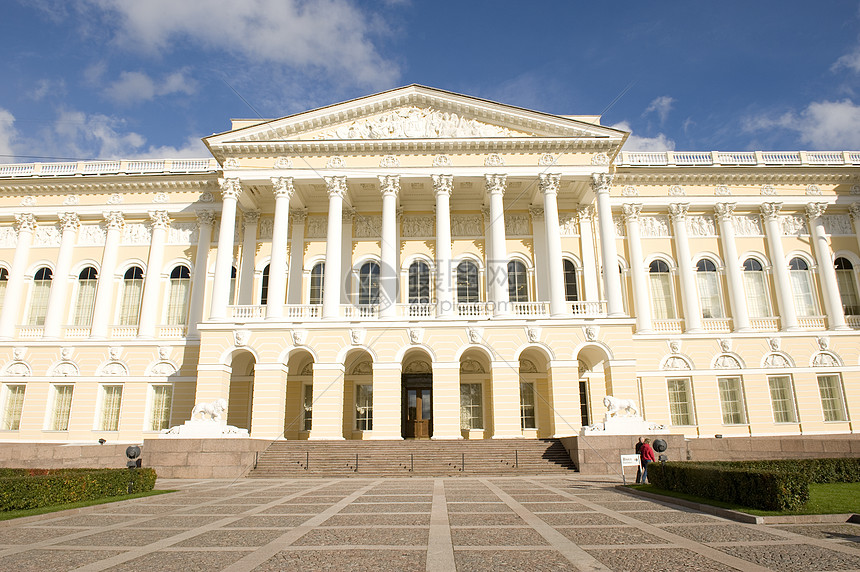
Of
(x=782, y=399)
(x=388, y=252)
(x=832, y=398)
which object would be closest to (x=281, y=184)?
(x=388, y=252)

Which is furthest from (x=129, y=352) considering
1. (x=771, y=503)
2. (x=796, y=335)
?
(x=796, y=335)

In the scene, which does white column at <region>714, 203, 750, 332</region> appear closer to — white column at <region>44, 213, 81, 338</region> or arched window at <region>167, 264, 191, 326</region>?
arched window at <region>167, 264, 191, 326</region>

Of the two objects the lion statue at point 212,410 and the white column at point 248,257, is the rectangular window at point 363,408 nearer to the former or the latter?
the white column at point 248,257

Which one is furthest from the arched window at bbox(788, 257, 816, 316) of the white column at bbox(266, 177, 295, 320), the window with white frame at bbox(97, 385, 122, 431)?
the window with white frame at bbox(97, 385, 122, 431)

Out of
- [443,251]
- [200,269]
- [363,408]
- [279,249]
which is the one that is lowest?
[363,408]

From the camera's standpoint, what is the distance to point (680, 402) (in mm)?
31891

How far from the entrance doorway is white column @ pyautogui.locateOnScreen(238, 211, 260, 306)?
9.90 meters

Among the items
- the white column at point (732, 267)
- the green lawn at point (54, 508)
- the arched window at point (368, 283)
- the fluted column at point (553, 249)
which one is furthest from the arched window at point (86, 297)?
the white column at point (732, 267)

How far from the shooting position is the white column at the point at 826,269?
1291 inches

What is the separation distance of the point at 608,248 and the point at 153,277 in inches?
996

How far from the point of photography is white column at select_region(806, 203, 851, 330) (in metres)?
32.8

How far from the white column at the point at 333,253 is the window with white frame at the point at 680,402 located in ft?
61.1

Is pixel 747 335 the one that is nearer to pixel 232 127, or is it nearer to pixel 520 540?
pixel 520 540

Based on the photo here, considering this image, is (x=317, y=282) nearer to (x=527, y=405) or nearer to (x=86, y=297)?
(x=527, y=405)
